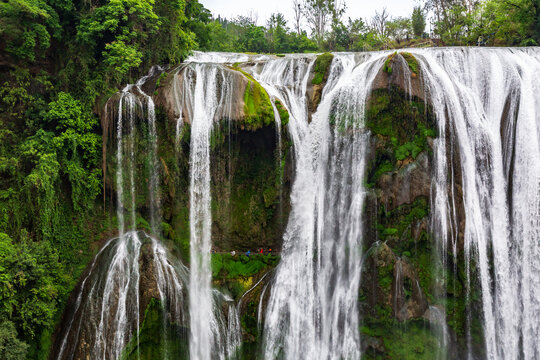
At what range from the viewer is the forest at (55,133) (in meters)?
9.66

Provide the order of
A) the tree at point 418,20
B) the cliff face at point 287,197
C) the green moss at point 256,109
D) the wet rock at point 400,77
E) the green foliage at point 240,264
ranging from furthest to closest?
the tree at point 418,20, the green foliage at point 240,264, the green moss at point 256,109, the wet rock at point 400,77, the cliff face at point 287,197

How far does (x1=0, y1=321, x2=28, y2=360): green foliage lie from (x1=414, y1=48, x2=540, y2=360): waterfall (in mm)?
11769

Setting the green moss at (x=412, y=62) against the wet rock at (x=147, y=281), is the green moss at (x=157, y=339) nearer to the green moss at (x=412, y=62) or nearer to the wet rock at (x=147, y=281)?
the wet rock at (x=147, y=281)

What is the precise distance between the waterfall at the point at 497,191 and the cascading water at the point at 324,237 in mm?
2467

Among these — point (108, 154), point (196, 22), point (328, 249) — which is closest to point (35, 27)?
point (108, 154)

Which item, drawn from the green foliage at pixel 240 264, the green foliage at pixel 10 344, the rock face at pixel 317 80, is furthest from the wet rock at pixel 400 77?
the green foliage at pixel 10 344

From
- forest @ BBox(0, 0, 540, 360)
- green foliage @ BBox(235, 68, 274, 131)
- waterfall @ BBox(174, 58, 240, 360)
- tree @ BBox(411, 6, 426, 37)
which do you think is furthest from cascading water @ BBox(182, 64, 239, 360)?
tree @ BBox(411, 6, 426, 37)

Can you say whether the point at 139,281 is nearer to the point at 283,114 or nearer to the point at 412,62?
the point at 283,114

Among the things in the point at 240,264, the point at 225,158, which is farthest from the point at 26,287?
the point at 225,158

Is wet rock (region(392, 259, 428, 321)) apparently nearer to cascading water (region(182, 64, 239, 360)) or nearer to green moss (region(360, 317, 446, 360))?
green moss (region(360, 317, 446, 360))

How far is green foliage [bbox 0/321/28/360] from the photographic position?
8641 millimetres

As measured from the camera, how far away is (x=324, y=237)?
38.0 feet

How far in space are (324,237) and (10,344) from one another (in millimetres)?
8953

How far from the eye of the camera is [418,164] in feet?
→ 35.7
